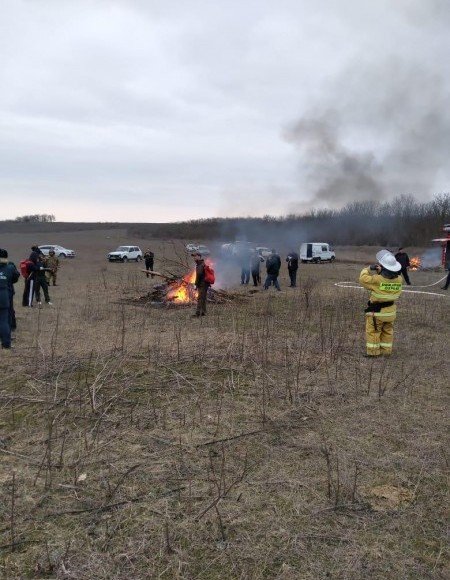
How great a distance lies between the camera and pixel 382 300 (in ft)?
23.0

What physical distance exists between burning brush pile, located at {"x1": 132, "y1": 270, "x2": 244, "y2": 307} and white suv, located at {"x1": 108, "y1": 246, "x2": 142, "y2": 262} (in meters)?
24.8

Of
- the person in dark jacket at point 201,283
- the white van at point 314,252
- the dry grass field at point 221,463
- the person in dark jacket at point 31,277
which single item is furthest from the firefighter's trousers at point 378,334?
the white van at point 314,252

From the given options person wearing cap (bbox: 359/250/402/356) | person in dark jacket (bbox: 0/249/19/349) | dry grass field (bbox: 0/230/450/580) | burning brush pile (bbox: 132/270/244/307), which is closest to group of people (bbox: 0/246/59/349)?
person in dark jacket (bbox: 0/249/19/349)

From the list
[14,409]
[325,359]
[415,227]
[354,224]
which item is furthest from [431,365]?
[415,227]

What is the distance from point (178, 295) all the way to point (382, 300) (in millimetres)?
7091

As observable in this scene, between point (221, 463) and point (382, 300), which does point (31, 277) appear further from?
point (221, 463)

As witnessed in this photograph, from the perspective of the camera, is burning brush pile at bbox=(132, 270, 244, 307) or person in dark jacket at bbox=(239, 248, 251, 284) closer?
burning brush pile at bbox=(132, 270, 244, 307)

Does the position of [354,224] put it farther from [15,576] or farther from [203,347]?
[15,576]

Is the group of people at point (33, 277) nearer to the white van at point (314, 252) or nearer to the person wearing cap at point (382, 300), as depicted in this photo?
the person wearing cap at point (382, 300)

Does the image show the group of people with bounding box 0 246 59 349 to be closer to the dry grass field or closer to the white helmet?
the dry grass field

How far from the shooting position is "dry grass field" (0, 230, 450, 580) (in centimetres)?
275

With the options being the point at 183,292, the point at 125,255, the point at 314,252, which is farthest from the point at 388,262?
the point at 125,255

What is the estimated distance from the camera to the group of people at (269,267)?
1644cm

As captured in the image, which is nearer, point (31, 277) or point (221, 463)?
point (221, 463)
